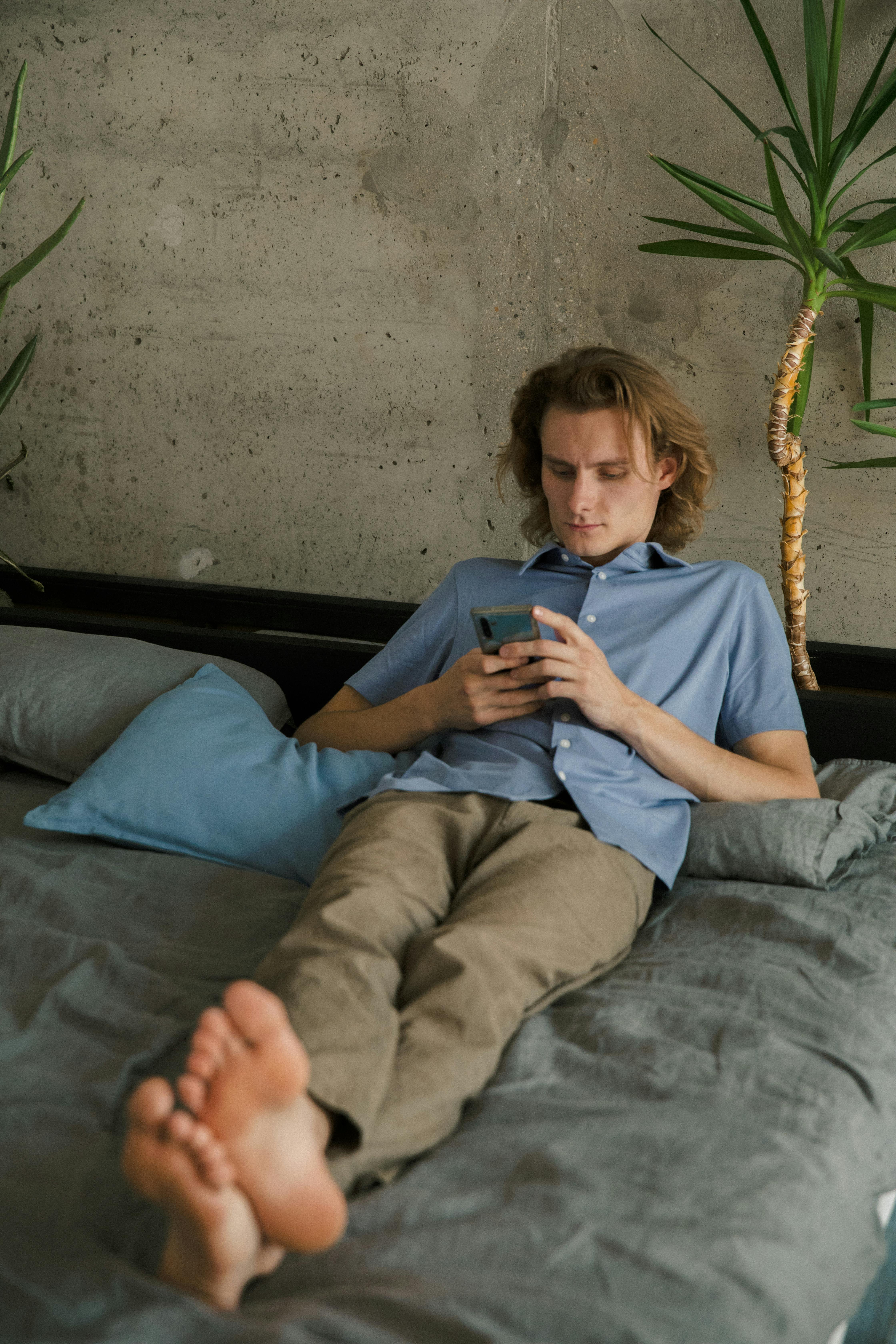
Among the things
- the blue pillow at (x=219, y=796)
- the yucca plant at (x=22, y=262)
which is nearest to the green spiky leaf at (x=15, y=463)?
the yucca plant at (x=22, y=262)

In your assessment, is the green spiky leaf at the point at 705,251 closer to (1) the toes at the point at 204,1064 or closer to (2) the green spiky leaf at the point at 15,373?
(2) the green spiky leaf at the point at 15,373

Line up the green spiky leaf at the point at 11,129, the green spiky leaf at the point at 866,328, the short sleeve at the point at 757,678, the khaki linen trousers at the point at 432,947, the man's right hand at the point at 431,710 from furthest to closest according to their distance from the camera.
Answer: the green spiky leaf at the point at 11,129
the green spiky leaf at the point at 866,328
the short sleeve at the point at 757,678
the man's right hand at the point at 431,710
the khaki linen trousers at the point at 432,947

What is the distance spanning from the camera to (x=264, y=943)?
1237 mm

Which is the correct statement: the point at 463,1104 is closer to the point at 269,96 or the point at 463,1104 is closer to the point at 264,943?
the point at 264,943

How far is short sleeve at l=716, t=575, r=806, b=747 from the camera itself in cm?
156

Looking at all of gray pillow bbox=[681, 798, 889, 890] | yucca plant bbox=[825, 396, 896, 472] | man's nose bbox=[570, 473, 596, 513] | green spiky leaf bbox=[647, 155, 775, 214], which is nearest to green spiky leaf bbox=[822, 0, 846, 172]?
green spiky leaf bbox=[647, 155, 775, 214]

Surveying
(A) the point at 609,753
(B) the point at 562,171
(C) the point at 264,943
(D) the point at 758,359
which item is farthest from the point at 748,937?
(B) the point at 562,171

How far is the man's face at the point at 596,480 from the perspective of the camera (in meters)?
1.57

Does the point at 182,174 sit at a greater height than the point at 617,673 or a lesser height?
greater

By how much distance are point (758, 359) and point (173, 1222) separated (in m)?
2.04

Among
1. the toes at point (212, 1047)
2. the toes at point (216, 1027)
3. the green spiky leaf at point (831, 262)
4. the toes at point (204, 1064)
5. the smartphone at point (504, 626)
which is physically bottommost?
the toes at point (204, 1064)

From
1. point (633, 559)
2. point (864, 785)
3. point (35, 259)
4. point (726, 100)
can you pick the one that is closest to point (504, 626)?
point (633, 559)

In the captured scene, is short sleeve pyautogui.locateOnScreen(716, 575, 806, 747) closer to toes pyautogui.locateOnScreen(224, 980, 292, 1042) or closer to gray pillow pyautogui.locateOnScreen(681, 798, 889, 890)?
gray pillow pyautogui.locateOnScreen(681, 798, 889, 890)

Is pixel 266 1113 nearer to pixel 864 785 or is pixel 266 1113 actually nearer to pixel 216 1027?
pixel 216 1027
